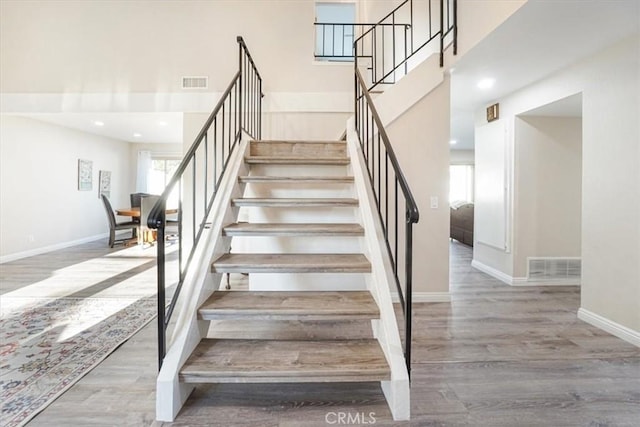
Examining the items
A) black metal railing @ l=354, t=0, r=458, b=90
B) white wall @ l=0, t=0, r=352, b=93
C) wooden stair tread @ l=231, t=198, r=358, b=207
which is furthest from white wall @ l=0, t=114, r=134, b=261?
black metal railing @ l=354, t=0, r=458, b=90

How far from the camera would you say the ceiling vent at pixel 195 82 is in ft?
13.7

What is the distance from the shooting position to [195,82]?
418 centimetres

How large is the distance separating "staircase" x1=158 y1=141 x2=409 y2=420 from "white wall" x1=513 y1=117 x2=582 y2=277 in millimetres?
→ 2425

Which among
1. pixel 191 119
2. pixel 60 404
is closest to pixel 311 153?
pixel 191 119

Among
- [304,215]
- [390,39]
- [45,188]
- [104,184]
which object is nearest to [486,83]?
[390,39]

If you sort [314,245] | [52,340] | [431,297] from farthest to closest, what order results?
[431,297] < [314,245] < [52,340]

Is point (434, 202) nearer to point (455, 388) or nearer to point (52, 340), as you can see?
point (455, 388)

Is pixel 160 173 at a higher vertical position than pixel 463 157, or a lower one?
lower

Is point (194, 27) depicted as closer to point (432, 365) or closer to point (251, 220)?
point (251, 220)

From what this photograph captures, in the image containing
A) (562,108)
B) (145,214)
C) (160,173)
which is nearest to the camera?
(562,108)

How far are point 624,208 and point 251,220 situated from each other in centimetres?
308

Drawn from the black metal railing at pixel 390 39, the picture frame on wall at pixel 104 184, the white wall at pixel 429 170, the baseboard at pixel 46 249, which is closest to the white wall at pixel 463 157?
the black metal railing at pixel 390 39

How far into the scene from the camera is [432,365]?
2002 millimetres

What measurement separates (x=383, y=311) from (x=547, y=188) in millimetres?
3455
